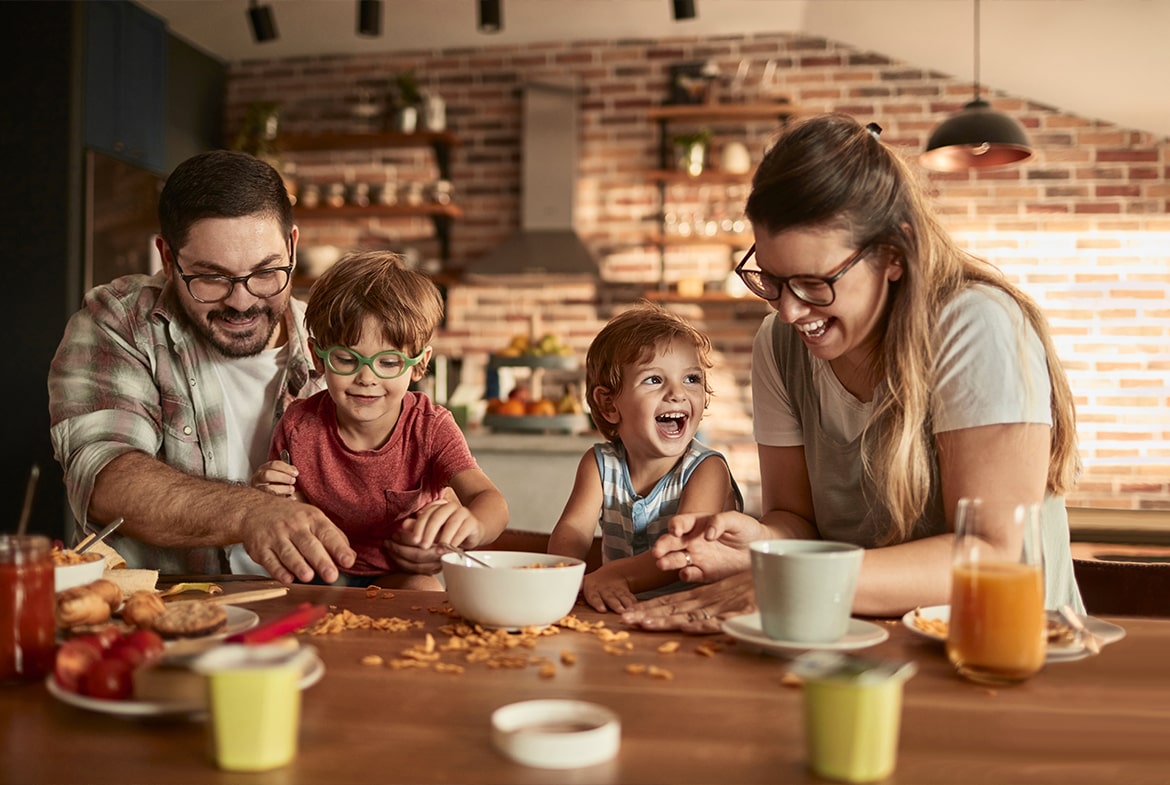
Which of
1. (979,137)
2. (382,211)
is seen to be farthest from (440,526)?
(382,211)

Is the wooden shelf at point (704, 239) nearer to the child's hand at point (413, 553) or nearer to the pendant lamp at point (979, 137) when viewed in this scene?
the pendant lamp at point (979, 137)

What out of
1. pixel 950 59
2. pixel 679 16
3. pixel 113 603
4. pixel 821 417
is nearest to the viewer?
pixel 113 603

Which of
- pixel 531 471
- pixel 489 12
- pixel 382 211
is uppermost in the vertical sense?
pixel 489 12

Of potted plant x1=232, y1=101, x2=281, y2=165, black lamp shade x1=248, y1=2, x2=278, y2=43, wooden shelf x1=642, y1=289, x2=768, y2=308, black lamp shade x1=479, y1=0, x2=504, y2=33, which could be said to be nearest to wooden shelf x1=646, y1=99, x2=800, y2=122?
wooden shelf x1=642, y1=289, x2=768, y2=308

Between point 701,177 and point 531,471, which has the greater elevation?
point 701,177

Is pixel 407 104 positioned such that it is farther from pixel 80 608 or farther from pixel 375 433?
pixel 80 608

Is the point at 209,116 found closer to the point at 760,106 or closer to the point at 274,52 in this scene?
the point at 274,52

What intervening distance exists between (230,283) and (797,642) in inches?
48.2

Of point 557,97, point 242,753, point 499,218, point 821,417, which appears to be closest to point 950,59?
point 557,97

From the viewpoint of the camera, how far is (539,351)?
175 inches

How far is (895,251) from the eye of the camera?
1381 mm

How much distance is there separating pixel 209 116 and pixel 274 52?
1.78ft

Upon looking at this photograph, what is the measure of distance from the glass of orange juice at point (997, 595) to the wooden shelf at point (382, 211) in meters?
4.98

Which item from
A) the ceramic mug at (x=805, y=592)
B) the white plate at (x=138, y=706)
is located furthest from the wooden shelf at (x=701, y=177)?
the white plate at (x=138, y=706)
